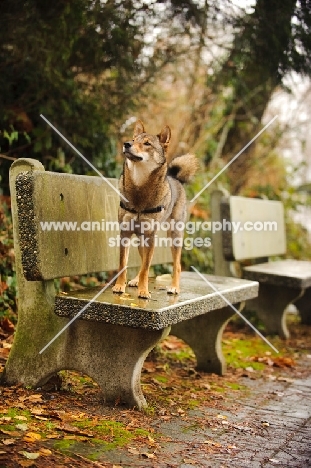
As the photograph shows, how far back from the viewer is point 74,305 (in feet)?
10.8

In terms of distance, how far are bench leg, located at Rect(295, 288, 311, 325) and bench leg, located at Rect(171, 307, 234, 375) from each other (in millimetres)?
2641

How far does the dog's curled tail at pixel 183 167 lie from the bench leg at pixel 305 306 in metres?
3.28

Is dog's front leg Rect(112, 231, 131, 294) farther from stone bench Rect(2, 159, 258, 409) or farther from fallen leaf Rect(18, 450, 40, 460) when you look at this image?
fallen leaf Rect(18, 450, 40, 460)

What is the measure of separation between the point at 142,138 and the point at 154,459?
188 centimetres

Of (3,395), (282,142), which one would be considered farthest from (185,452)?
(282,142)

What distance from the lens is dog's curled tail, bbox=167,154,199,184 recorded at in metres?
4.28

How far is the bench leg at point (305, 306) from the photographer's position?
693cm

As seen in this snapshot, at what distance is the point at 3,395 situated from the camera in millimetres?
3340

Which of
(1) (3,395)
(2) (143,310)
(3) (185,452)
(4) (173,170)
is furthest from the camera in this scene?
(4) (173,170)

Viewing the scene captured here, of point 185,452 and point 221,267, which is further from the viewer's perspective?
point 221,267

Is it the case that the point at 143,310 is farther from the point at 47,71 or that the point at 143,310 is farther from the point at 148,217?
the point at 47,71

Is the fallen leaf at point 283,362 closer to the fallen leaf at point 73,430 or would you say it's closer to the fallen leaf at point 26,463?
the fallen leaf at point 73,430

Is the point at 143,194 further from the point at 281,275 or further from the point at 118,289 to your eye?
the point at 281,275

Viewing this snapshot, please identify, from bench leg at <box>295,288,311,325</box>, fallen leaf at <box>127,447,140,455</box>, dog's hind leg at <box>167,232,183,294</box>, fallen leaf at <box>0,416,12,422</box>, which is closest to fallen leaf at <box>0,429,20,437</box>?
fallen leaf at <box>0,416,12,422</box>
